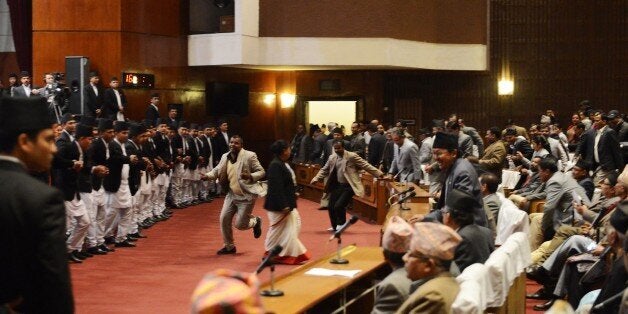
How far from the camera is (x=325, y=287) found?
7.18 metres

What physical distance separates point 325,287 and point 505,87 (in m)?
18.2

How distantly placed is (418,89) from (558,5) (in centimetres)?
410

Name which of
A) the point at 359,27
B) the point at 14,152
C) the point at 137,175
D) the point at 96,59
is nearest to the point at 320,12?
the point at 359,27

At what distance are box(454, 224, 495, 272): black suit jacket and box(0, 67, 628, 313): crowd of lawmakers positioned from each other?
11 mm

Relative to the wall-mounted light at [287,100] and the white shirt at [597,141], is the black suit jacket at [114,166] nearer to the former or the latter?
the white shirt at [597,141]

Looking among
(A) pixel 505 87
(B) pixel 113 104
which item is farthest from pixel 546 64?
(B) pixel 113 104

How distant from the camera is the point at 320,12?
22891mm

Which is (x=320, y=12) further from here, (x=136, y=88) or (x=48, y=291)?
(x=48, y=291)

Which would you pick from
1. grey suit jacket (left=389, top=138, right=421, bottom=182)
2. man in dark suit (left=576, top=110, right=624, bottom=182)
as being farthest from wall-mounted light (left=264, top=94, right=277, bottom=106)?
man in dark suit (left=576, top=110, right=624, bottom=182)

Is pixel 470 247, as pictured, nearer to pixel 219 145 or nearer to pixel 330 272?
pixel 330 272

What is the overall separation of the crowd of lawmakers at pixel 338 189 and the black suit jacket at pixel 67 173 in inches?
1.0

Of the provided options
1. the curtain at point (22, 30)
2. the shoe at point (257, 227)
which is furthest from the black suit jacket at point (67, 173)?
the curtain at point (22, 30)

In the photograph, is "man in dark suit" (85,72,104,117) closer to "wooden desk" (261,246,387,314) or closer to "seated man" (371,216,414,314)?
"wooden desk" (261,246,387,314)

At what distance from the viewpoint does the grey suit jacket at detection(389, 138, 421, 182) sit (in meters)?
17.0
